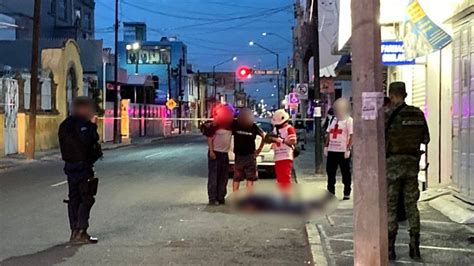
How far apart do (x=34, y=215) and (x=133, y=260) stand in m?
4.25

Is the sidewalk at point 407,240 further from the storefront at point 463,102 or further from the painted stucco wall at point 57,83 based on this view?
the painted stucco wall at point 57,83

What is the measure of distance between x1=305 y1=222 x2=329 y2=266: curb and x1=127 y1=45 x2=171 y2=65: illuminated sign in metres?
81.5

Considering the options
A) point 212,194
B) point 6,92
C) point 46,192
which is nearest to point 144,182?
point 46,192

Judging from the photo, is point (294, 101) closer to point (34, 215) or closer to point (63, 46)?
point (63, 46)

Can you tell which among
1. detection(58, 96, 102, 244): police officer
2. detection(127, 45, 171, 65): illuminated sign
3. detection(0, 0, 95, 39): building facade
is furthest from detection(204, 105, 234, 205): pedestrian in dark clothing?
detection(127, 45, 171, 65): illuminated sign

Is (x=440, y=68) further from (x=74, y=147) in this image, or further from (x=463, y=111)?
(x=74, y=147)

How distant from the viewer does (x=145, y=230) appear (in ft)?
34.3

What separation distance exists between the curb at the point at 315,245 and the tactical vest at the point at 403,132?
56.6 inches

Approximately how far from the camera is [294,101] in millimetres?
38000

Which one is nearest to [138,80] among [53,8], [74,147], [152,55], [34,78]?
[53,8]

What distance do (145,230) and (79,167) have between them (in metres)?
1.55

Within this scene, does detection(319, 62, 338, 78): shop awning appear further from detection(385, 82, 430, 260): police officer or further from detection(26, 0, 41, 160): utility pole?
detection(385, 82, 430, 260): police officer

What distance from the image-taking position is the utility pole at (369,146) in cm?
591

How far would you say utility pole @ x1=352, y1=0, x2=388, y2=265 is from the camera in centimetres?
591
